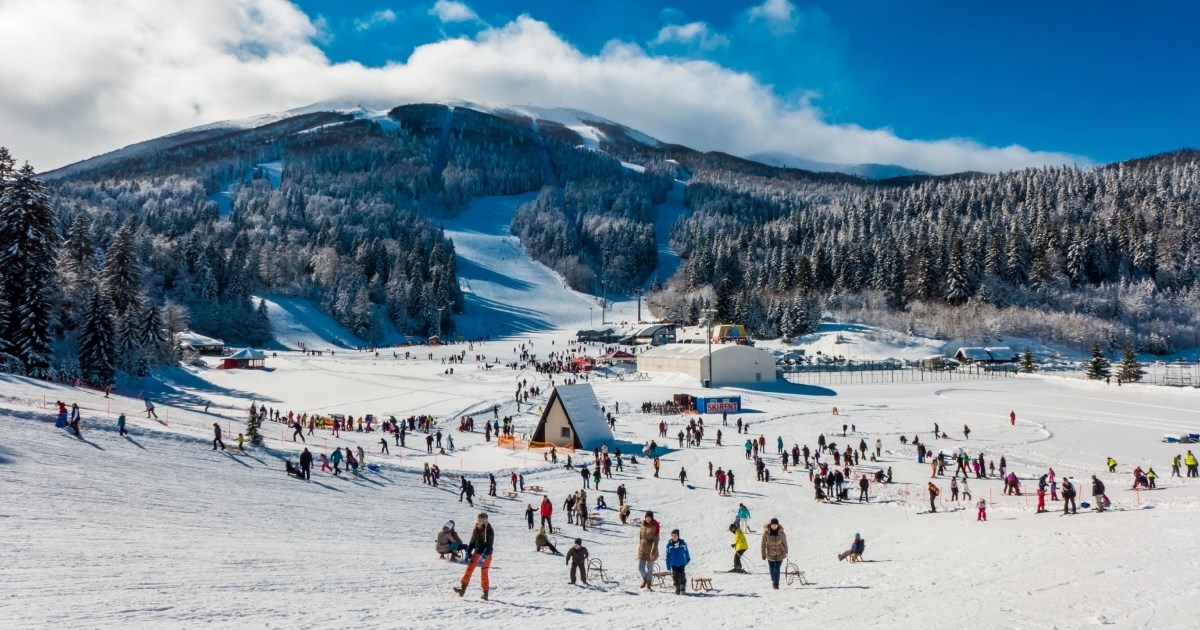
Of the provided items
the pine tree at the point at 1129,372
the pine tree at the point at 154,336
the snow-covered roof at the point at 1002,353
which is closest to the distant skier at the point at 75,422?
the pine tree at the point at 154,336

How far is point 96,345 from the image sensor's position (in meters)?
35.9

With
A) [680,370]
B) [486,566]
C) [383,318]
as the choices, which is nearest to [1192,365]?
[680,370]

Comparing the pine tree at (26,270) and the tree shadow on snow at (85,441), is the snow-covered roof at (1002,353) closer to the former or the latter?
the tree shadow on snow at (85,441)

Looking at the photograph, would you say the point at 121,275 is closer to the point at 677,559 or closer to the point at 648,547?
the point at 648,547

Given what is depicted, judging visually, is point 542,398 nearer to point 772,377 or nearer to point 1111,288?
point 772,377

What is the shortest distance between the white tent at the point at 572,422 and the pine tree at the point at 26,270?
899 inches

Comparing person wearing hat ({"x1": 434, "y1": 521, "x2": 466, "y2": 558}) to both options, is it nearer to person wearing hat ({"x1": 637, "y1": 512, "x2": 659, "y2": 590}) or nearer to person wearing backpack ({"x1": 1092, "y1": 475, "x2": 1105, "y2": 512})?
person wearing hat ({"x1": 637, "y1": 512, "x2": 659, "y2": 590})

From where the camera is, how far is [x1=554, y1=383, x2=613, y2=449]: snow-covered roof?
28828 millimetres

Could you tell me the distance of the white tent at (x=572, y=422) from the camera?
28828mm

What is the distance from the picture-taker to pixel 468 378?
51812mm

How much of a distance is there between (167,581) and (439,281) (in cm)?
9404

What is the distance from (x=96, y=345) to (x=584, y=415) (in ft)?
86.5

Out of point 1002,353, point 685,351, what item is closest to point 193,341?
point 685,351

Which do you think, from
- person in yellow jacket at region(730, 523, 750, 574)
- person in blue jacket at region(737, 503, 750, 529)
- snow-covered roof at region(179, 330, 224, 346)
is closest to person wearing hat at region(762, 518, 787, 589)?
person in yellow jacket at region(730, 523, 750, 574)
